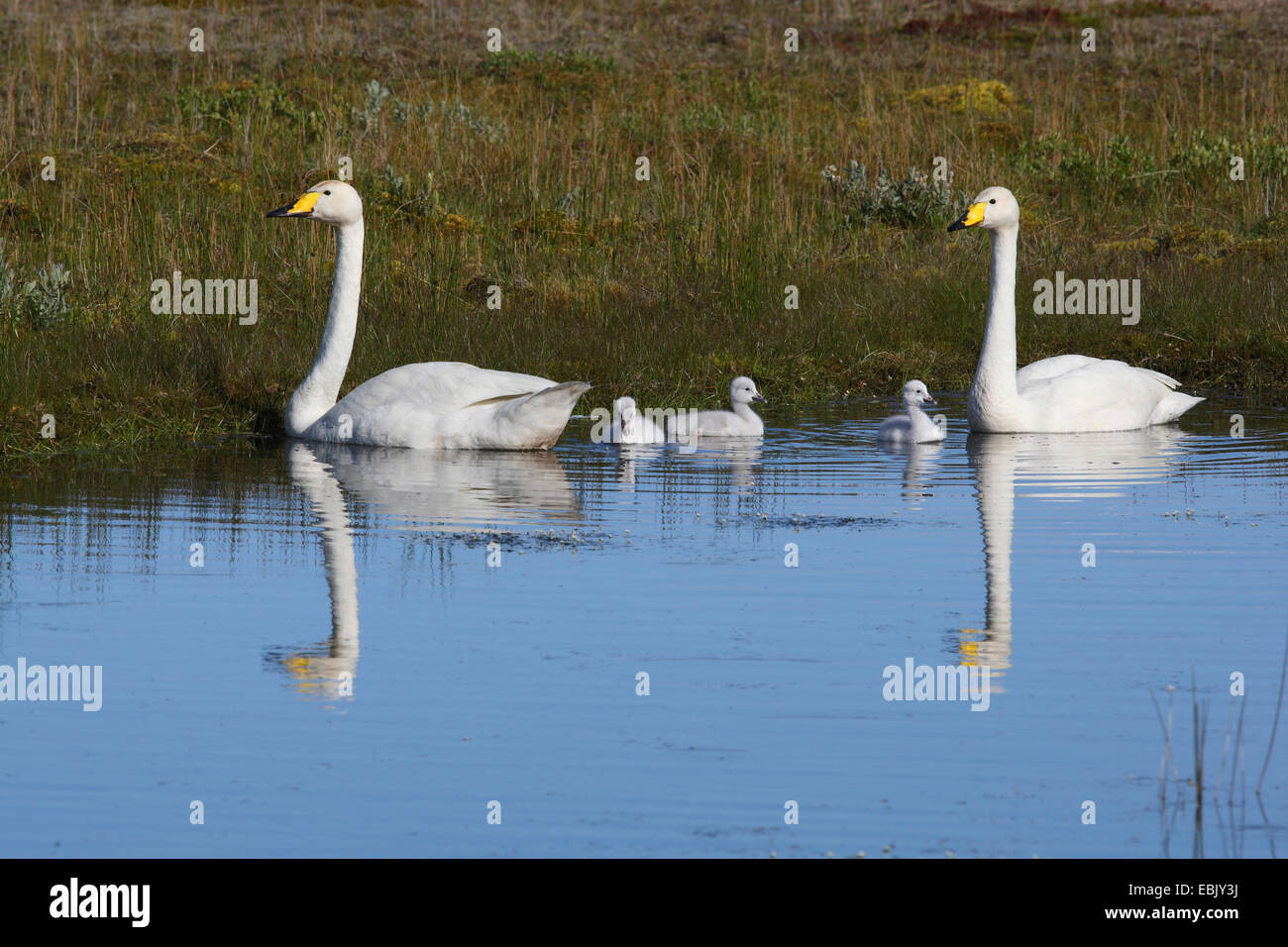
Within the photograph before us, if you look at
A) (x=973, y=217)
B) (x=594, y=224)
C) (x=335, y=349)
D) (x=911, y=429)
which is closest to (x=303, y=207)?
(x=335, y=349)

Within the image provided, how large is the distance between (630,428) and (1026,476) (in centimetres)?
257

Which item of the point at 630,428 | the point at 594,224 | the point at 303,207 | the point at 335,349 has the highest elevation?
the point at 594,224

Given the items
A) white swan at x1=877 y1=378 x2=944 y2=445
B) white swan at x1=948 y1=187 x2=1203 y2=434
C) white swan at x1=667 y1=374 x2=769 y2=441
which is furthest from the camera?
white swan at x1=948 y1=187 x2=1203 y2=434

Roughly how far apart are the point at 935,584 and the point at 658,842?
3219mm

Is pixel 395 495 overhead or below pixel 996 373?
below

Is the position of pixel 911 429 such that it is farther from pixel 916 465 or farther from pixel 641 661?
pixel 641 661

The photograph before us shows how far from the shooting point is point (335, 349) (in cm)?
1229

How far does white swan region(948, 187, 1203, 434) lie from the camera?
40.7 ft

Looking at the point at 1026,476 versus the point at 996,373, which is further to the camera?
the point at 996,373

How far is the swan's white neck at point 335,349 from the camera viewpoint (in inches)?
480

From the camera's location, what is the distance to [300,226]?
1617 centimetres

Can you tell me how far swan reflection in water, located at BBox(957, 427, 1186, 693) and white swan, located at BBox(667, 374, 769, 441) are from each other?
134cm

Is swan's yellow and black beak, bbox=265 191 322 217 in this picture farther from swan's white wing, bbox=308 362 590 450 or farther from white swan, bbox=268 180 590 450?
swan's white wing, bbox=308 362 590 450

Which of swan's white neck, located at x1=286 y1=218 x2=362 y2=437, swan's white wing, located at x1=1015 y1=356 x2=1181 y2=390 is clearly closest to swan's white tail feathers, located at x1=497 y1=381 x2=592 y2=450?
swan's white neck, located at x1=286 y1=218 x2=362 y2=437
